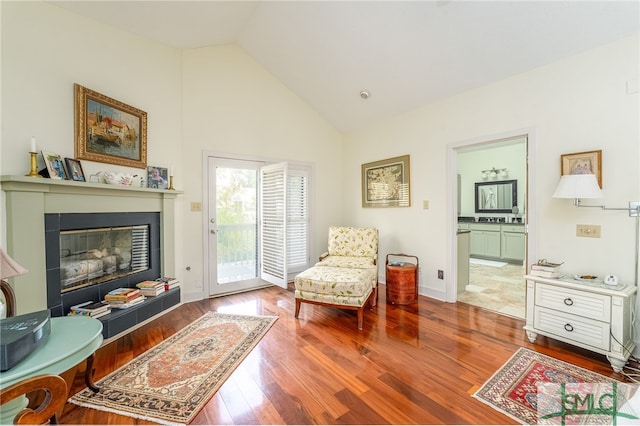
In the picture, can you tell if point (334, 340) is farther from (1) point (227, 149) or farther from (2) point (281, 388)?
(1) point (227, 149)

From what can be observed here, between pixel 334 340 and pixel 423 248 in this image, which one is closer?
pixel 334 340

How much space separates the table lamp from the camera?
139cm

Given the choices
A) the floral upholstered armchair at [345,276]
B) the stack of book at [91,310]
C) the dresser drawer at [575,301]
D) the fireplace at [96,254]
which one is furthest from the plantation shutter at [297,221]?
the dresser drawer at [575,301]

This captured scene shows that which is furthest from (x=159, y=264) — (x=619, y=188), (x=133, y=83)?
(x=619, y=188)

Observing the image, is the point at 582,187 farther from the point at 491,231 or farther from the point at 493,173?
the point at 493,173

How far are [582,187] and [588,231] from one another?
1.67ft

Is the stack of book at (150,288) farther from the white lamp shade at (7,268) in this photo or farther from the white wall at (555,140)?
the white wall at (555,140)

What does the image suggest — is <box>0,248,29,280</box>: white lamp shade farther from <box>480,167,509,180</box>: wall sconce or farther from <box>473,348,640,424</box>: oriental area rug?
<box>480,167,509,180</box>: wall sconce

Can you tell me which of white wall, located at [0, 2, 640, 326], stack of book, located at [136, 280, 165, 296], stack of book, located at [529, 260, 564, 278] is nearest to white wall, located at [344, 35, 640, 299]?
white wall, located at [0, 2, 640, 326]

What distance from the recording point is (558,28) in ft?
7.47

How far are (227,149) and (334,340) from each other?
9.29 ft

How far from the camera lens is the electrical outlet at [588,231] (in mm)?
2332

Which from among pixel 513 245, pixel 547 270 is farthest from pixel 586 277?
pixel 513 245

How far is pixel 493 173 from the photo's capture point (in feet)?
20.3
